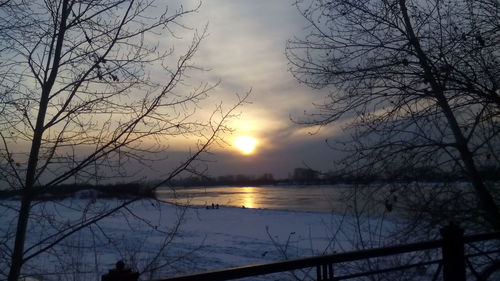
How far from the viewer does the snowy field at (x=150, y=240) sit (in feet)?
14.5

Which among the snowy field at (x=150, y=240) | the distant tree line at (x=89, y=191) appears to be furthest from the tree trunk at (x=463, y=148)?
the distant tree line at (x=89, y=191)

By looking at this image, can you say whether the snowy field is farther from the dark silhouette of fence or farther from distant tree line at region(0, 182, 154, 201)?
the dark silhouette of fence

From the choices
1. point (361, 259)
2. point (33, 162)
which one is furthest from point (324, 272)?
point (33, 162)

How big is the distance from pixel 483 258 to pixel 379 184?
2.07m

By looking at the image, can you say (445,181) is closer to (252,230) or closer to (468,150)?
(468,150)

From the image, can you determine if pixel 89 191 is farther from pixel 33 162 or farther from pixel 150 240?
pixel 150 240

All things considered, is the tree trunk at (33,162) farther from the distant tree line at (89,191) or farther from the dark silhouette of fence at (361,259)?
the dark silhouette of fence at (361,259)

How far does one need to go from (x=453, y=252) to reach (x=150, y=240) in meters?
19.2

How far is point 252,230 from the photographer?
2898 cm

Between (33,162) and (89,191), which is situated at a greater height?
(33,162)

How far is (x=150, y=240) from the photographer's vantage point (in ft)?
73.0

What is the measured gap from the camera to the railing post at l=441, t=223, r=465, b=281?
15.2 ft

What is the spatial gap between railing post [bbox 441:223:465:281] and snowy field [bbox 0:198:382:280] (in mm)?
2280

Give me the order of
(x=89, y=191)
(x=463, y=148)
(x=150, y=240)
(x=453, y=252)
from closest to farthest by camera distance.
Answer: (x=89, y=191)
(x=453, y=252)
(x=463, y=148)
(x=150, y=240)
